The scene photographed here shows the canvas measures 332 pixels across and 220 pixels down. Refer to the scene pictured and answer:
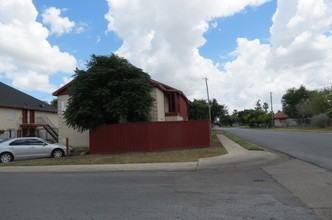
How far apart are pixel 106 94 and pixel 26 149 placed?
555 centimetres

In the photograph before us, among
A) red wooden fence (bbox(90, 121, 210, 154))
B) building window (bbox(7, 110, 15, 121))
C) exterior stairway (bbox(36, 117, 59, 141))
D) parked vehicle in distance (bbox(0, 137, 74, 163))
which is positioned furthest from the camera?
building window (bbox(7, 110, 15, 121))

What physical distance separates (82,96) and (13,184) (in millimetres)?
11435

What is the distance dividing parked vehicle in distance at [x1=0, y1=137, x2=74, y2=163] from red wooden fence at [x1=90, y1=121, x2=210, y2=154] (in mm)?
2217

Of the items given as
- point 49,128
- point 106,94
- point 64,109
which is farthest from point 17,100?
point 106,94

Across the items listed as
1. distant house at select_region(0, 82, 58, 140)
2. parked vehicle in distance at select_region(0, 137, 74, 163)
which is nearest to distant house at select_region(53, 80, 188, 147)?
parked vehicle in distance at select_region(0, 137, 74, 163)

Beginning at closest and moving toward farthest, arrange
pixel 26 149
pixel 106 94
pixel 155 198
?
pixel 155 198
pixel 26 149
pixel 106 94

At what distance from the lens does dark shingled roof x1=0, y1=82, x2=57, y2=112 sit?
40844mm

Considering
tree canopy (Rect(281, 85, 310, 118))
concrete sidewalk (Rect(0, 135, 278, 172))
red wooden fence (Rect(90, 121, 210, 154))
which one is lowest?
concrete sidewalk (Rect(0, 135, 278, 172))

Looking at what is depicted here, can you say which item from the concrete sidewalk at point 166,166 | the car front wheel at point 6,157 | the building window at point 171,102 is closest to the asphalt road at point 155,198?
the concrete sidewalk at point 166,166

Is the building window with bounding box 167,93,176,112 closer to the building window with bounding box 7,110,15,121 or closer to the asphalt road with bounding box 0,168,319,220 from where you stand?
the building window with bounding box 7,110,15,121

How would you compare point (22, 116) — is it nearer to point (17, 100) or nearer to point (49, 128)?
point (17, 100)

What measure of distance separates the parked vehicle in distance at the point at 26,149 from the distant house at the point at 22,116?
17.8 m

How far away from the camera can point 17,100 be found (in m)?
43.4

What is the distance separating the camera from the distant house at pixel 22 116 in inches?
1567
